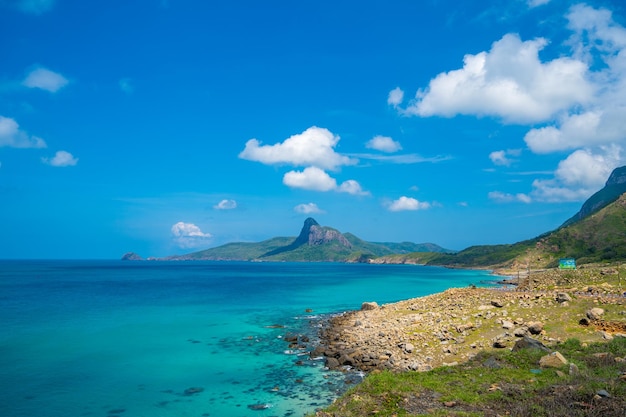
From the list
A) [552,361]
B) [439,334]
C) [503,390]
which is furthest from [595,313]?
[503,390]

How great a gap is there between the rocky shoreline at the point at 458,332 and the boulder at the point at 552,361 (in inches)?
236

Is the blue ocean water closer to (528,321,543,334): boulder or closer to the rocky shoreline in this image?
the rocky shoreline

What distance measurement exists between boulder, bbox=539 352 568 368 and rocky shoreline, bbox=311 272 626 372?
236 inches

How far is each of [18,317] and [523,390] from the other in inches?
2623

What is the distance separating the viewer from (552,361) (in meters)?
21.0

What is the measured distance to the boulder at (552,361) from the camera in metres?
20.8

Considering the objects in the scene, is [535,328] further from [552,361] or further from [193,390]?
[193,390]

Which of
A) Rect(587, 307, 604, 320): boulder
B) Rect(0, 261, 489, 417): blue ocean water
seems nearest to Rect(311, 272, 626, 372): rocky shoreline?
Rect(587, 307, 604, 320): boulder

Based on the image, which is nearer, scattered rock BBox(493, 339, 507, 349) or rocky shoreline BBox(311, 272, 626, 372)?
scattered rock BBox(493, 339, 507, 349)

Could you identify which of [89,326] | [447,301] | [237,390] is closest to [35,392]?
[237,390]

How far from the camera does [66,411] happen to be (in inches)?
903

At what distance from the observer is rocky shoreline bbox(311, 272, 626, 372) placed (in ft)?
93.1

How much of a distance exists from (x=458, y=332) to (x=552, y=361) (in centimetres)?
1239

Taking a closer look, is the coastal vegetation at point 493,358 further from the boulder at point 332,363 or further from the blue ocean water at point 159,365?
the blue ocean water at point 159,365
